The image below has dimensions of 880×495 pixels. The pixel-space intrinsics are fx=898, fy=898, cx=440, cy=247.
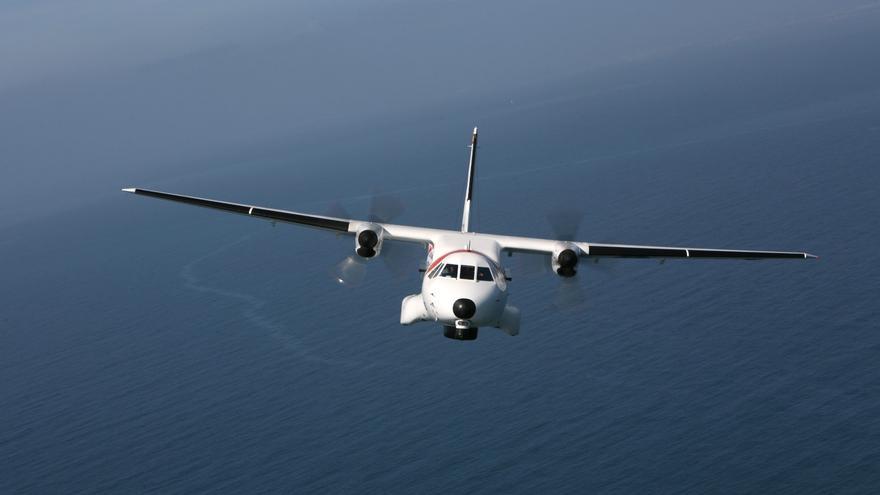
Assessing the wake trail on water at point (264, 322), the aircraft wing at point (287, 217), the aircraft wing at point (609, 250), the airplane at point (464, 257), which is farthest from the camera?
the wake trail on water at point (264, 322)

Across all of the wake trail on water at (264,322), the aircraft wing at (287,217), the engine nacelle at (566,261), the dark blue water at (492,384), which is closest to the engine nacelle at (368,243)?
the aircraft wing at (287,217)

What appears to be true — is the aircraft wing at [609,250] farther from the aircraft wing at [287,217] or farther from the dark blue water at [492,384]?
the dark blue water at [492,384]

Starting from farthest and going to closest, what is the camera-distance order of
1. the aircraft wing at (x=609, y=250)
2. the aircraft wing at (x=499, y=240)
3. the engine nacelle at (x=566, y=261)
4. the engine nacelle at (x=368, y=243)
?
the engine nacelle at (x=368, y=243) → the aircraft wing at (x=499, y=240) → the aircraft wing at (x=609, y=250) → the engine nacelle at (x=566, y=261)

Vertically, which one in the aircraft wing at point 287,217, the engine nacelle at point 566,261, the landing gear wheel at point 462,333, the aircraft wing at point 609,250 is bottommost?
the landing gear wheel at point 462,333

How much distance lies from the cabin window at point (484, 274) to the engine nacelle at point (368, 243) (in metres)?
7.11

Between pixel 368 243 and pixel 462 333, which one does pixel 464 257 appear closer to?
pixel 462 333

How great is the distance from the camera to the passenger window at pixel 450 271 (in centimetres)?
4019

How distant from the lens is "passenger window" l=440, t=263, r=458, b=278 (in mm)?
40188

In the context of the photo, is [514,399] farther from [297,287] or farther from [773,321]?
[297,287]

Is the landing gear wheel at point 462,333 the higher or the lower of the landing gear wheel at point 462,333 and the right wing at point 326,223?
the lower

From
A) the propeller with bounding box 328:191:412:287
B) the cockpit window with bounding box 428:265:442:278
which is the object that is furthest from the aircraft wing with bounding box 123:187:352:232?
the cockpit window with bounding box 428:265:442:278

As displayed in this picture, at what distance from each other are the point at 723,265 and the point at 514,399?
2208 inches

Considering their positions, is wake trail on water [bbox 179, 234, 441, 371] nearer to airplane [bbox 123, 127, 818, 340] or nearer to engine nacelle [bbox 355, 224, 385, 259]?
airplane [bbox 123, 127, 818, 340]

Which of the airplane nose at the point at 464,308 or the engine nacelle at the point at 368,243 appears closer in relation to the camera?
the airplane nose at the point at 464,308
